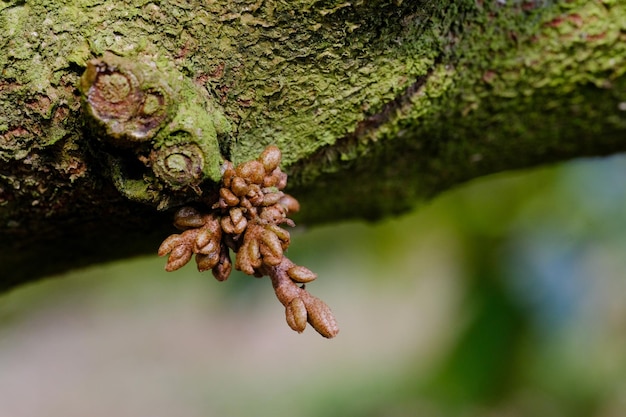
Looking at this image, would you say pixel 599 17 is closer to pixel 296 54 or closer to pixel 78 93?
pixel 296 54

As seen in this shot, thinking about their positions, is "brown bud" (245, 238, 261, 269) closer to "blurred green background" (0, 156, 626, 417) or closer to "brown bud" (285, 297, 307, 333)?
"brown bud" (285, 297, 307, 333)

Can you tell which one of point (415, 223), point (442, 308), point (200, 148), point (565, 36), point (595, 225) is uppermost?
point (565, 36)

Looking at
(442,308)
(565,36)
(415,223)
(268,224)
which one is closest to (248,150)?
(268,224)

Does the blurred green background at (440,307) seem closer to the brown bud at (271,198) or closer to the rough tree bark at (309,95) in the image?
the rough tree bark at (309,95)

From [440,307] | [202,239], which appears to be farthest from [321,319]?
[440,307]

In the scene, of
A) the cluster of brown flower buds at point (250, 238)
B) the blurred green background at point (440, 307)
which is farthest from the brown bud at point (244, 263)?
the blurred green background at point (440, 307)

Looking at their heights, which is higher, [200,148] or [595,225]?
[200,148]
